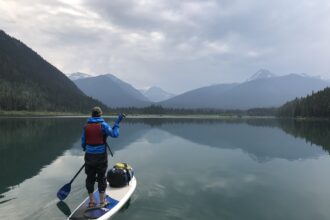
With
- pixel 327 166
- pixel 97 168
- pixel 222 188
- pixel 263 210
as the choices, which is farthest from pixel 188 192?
pixel 327 166

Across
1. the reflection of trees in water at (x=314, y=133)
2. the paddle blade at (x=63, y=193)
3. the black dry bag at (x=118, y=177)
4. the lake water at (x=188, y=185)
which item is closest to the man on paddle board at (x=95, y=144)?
the lake water at (x=188, y=185)

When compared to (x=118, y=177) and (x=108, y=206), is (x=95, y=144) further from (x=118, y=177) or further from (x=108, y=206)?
(x=118, y=177)

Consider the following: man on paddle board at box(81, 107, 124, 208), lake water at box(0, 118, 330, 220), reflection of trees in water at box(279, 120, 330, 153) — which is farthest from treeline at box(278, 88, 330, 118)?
man on paddle board at box(81, 107, 124, 208)

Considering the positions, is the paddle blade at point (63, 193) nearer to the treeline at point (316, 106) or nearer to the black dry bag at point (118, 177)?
the black dry bag at point (118, 177)

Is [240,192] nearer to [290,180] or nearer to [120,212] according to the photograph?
[290,180]

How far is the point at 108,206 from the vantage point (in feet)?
46.8

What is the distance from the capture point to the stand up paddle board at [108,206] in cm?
1298

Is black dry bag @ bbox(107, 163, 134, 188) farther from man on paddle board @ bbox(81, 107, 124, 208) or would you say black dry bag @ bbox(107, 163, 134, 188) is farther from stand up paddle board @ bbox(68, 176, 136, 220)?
man on paddle board @ bbox(81, 107, 124, 208)

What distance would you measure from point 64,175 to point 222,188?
10737mm

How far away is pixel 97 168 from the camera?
1391 centimetres

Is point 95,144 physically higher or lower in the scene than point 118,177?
higher

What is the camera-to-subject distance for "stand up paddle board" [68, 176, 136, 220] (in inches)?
511

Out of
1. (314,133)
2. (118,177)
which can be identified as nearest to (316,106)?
(314,133)

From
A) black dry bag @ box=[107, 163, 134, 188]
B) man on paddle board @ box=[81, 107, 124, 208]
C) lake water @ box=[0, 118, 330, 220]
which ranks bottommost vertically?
lake water @ box=[0, 118, 330, 220]
